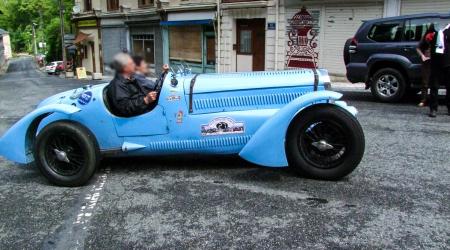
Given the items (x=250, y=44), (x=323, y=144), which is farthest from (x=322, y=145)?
(x=250, y=44)

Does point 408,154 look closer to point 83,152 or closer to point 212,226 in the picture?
point 212,226

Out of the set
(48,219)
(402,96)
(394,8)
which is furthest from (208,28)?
(48,219)

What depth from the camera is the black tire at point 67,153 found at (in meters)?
4.77

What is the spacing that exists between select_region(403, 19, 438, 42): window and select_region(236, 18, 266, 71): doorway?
34.1 feet

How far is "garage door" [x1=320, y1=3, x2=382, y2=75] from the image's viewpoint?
51.8 ft

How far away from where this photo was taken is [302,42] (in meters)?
18.1

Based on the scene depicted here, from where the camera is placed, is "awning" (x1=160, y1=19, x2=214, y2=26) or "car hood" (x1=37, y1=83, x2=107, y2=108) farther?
"awning" (x1=160, y1=19, x2=214, y2=26)

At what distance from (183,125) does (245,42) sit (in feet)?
55.1

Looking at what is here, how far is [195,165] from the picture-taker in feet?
18.0

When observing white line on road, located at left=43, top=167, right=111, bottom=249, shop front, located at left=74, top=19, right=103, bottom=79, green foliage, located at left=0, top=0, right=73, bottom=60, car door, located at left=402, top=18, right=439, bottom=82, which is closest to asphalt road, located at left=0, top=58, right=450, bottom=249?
white line on road, located at left=43, top=167, right=111, bottom=249

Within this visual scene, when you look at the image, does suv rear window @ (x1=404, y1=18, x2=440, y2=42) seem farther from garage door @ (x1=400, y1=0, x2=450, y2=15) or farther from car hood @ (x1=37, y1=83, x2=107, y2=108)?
car hood @ (x1=37, y1=83, x2=107, y2=108)

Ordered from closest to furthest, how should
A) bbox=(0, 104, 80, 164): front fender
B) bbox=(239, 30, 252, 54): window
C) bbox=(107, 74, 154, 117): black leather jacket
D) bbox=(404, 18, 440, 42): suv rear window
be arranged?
bbox=(107, 74, 154, 117): black leather jacket → bbox=(0, 104, 80, 164): front fender → bbox=(404, 18, 440, 42): suv rear window → bbox=(239, 30, 252, 54): window

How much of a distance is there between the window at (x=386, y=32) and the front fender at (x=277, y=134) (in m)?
6.31

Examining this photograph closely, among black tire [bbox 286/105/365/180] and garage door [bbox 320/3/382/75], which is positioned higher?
garage door [bbox 320/3/382/75]
